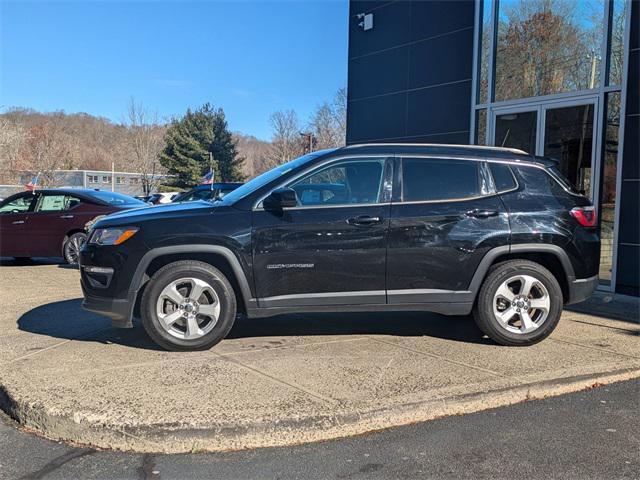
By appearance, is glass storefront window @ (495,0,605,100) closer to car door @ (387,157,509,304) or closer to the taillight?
the taillight

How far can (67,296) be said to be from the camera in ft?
25.7

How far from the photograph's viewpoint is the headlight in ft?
16.2

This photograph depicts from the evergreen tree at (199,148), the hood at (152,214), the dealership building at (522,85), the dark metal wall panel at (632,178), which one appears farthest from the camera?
the evergreen tree at (199,148)

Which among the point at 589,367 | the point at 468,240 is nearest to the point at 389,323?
the point at 468,240

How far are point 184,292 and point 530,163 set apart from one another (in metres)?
3.40

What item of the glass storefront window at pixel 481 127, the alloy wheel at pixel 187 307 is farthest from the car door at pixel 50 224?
the glass storefront window at pixel 481 127

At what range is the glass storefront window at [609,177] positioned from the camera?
26.7ft

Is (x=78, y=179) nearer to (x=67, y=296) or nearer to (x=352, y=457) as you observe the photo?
(x=67, y=296)

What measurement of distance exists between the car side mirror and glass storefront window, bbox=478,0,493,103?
247 inches

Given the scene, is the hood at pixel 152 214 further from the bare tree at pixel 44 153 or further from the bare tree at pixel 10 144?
the bare tree at pixel 44 153

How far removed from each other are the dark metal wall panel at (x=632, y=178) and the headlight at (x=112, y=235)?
652 centimetres

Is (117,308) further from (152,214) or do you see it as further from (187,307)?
(152,214)

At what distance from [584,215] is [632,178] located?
3.05 m

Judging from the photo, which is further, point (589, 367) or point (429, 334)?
point (429, 334)
